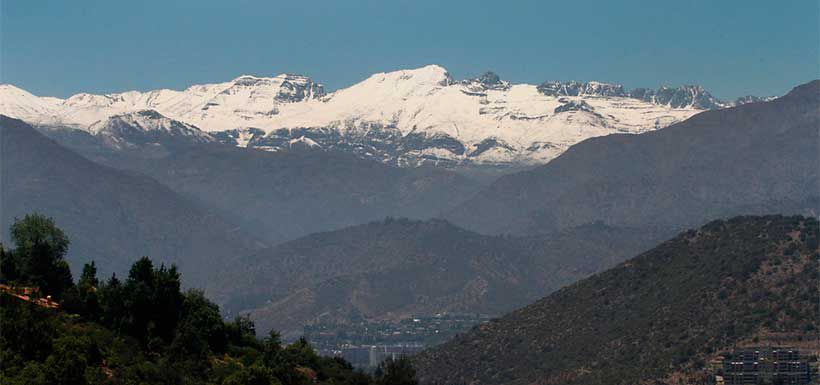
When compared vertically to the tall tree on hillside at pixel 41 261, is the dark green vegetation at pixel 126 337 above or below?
below

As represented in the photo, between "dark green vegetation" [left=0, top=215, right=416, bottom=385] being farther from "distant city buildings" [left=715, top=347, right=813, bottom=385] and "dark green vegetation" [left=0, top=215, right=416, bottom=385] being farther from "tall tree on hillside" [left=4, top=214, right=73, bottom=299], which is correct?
"distant city buildings" [left=715, top=347, right=813, bottom=385]

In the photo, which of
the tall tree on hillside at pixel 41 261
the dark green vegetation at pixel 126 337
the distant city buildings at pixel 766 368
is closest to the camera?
the dark green vegetation at pixel 126 337

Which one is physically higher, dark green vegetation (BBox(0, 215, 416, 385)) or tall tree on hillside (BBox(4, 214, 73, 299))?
tall tree on hillside (BBox(4, 214, 73, 299))

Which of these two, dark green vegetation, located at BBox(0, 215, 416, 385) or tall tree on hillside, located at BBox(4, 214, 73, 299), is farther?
tall tree on hillside, located at BBox(4, 214, 73, 299)

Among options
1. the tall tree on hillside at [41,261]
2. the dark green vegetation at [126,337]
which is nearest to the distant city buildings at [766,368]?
the dark green vegetation at [126,337]

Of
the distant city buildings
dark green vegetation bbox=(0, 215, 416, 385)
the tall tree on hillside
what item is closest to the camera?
dark green vegetation bbox=(0, 215, 416, 385)

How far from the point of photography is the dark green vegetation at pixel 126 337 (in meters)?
94.8

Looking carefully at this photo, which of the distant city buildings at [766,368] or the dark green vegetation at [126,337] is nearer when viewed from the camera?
the dark green vegetation at [126,337]

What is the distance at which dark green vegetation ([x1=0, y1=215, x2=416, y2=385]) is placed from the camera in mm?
94812

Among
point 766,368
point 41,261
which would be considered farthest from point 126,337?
point 766,368

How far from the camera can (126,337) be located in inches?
4547

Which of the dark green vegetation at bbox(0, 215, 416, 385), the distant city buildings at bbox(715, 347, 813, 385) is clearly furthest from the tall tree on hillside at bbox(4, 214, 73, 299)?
the distant city buildings at bbox(715, 347, 813, 385)

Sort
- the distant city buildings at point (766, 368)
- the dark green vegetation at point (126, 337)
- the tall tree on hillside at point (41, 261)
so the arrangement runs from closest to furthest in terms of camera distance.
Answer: the dark green vegetation at point (126, 337) → the tall tree on hillside at point (41, 261) → the distant city buildings at point (766, 368)

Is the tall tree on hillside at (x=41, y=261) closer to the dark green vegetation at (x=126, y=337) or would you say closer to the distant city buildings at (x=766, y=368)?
the dark green vegetation at (x=126, y=337)
